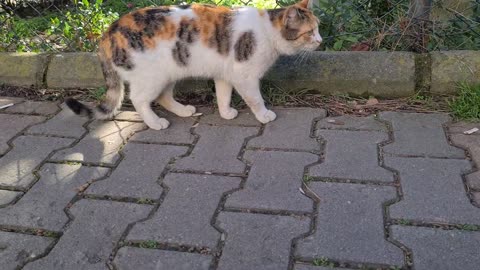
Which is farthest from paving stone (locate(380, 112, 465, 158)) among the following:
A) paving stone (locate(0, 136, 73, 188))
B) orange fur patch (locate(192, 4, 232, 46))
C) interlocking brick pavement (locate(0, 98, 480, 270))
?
paving stone (locate(0, 136, 73, 188))

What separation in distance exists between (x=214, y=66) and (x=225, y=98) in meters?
0.25

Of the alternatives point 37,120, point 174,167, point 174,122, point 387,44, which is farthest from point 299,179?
point 37,120

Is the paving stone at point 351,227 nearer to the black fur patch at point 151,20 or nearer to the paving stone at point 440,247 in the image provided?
the paving stone at point 440,247

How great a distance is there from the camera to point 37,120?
3.49 meters

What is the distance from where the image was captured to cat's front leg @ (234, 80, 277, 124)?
326 cm

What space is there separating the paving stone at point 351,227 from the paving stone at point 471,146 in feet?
1.36

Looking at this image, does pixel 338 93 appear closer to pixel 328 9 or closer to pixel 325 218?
pixel 328 9

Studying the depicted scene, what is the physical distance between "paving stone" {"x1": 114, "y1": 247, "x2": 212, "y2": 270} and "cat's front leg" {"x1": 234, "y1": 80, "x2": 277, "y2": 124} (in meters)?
1.30

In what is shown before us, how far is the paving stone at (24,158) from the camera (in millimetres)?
2844

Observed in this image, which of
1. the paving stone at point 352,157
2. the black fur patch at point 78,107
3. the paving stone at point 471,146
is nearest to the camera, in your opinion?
the paving stone at point 471,146

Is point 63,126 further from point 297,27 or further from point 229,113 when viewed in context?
point 297,27

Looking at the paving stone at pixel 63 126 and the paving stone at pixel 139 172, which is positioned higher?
the paving stone at pixel 139 172

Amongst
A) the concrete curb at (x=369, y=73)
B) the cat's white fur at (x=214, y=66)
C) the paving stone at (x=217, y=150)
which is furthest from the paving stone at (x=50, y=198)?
the concrete curb at (x=369, y=73)

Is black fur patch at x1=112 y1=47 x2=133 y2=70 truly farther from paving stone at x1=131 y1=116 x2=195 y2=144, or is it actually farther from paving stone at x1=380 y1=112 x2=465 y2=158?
paving stone at x1=380 y1=112 x2=465 y2=158
